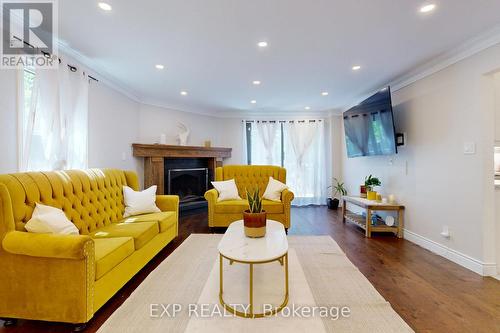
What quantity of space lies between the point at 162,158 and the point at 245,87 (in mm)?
2297

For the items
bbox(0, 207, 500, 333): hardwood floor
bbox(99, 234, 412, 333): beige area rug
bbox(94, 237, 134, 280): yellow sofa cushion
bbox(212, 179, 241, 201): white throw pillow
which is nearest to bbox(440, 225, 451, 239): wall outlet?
bbox(0, 207, 500, 333): hardwood floor

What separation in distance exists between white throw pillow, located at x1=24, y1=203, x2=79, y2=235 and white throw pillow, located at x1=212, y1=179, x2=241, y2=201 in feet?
7.49

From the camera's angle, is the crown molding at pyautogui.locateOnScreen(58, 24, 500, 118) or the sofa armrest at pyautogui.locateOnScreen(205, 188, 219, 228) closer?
the crown molding at pyautogui.locateOnScreen(58, 24, 500, 118)

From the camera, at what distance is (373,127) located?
12.4 ft

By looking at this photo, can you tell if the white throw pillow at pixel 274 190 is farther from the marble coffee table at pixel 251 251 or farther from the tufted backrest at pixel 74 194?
the tufted backrest at pixel 74 194

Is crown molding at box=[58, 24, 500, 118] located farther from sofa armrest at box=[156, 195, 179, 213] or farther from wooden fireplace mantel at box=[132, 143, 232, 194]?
sofa armrest at box=[156, 195, 179, 213]

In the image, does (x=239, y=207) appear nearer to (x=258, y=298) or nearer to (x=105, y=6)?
(x=258, y=298)

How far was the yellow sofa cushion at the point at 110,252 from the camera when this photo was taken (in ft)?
5.66

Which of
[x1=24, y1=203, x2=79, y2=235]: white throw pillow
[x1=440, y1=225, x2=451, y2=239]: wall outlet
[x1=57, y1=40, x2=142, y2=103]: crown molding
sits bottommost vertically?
[x1=440, y1=225, x2=451, y2=239]: wall outlet

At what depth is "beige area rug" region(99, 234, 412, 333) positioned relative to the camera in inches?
63.2

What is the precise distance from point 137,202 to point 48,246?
152 cm

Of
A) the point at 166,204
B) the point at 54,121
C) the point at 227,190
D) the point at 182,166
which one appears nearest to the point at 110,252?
the point at 166,204

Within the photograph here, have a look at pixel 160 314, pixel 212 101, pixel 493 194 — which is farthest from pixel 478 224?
pixel 212 101

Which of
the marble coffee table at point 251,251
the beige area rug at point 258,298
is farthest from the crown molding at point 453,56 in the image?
the marble coffee table at point 251,251
